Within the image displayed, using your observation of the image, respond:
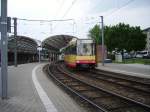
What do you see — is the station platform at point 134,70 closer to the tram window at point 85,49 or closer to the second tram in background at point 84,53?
the second tram in background at point 84,53

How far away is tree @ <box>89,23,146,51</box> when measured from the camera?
9262 centimetres

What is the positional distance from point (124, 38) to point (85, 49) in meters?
65.9

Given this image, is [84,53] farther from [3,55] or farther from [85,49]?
[3,55]

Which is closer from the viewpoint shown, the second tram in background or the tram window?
the second tram in background

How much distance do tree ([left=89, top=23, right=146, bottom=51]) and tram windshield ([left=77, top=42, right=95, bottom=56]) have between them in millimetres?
62300

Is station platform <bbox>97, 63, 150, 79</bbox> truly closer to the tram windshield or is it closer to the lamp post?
the tram windshield

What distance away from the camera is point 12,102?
1132cm

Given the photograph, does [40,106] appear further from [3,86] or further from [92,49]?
[92,49]

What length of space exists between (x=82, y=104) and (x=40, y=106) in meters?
1.81

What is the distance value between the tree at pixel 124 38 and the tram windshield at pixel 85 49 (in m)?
62.3

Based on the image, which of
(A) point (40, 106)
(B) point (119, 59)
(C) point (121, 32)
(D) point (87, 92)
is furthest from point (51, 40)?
(A) point (40, 106)

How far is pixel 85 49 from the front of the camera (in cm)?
3056

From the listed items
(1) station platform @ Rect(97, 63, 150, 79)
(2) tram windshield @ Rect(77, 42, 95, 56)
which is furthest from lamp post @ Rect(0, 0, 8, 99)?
(2) tram windshield @ Rect(77, 42, 95, 56)

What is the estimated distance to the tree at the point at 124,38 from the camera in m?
92.6
